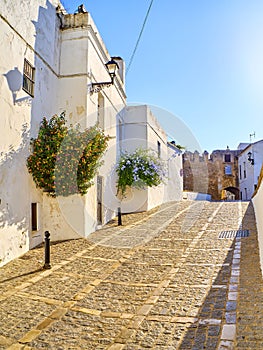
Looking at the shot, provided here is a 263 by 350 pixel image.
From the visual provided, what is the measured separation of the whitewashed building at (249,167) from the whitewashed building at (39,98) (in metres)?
19.9

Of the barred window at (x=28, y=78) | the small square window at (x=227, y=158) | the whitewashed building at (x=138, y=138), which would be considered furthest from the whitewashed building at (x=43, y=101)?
the small square window at (x=227, y=158)

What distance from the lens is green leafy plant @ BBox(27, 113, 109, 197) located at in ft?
22.0

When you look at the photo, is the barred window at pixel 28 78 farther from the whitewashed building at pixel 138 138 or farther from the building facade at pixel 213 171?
the building facade at pixel 213 171

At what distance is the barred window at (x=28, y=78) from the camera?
6.64 m

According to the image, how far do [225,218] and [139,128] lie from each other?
17.7 ft

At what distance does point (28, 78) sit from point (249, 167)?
25.0 m

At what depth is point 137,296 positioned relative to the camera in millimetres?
4059

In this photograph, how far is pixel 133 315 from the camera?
3.48 metres

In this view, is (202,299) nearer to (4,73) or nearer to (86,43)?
(4,73)

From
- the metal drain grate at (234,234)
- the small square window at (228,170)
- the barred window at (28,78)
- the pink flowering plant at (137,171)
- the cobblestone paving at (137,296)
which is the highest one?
the barred window at (28,78)

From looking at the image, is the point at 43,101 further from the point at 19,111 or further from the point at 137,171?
the point at 137,171

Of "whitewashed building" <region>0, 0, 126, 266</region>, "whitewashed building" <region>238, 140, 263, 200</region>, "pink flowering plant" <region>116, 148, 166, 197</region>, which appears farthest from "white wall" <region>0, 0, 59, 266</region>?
"whitewashed building" <region>238, 140, 263, 200</region>

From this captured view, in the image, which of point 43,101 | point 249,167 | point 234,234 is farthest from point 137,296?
point 249,167

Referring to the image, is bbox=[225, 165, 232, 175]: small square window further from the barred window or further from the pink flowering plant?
the barred window
